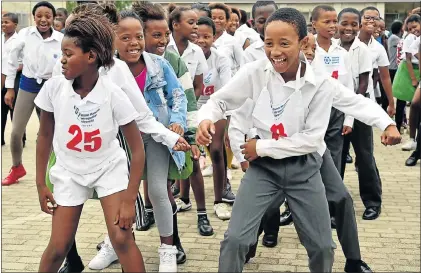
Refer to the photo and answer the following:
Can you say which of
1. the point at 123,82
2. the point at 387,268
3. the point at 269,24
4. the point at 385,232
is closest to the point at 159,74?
the point at 123,82

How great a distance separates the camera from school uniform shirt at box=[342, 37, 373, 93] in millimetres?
4965

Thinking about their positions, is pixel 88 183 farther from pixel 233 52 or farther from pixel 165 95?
pixel 233 52

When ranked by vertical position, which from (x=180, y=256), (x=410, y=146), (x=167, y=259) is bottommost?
(x=410, y=146)

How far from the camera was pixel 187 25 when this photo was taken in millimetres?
4789

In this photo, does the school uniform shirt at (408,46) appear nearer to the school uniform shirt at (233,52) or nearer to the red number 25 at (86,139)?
the school uniform shirt at (233,52)

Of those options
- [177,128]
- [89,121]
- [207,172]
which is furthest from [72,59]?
[207,172]

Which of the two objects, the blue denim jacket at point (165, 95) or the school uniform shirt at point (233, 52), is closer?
the blue denim jacket at point (165, 95)

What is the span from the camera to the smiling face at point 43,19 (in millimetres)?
6102

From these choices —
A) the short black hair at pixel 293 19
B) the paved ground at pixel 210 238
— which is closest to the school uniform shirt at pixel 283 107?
the short black hair at pixel 293 19

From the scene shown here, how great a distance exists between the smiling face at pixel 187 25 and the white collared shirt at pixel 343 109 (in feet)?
5.77

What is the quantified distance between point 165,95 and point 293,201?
127 cm

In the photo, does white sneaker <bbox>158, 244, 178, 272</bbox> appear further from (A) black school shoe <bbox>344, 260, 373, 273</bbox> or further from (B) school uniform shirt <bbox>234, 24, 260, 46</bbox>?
(B) school uniform shirt <bbox>234, 24, 260, 46</bbox>

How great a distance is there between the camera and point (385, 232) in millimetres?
4645

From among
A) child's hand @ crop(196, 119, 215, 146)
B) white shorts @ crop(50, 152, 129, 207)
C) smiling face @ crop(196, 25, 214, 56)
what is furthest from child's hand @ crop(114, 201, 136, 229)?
smiling face @ crop(196, 25, 214, 56)
